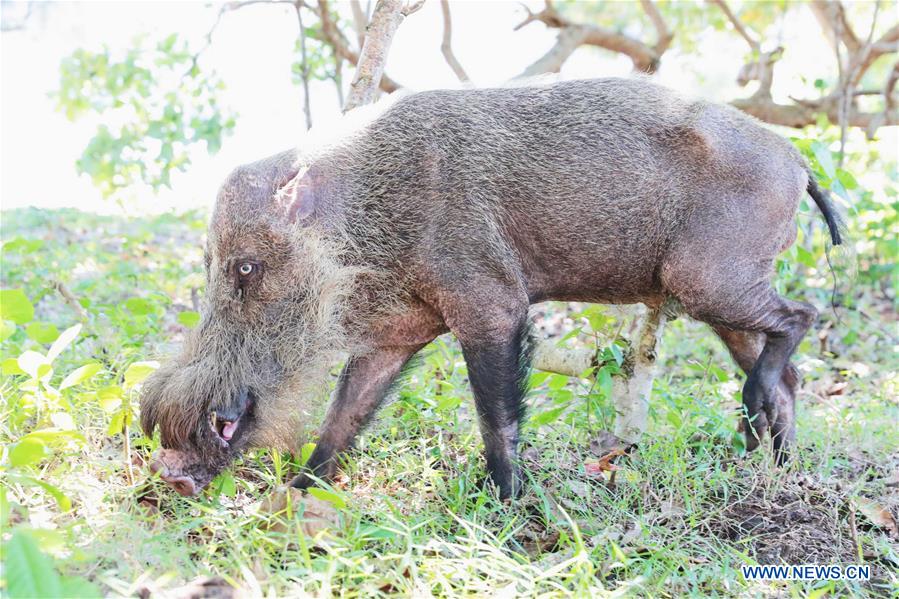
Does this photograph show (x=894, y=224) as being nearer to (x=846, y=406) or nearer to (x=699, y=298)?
(x=846, y=406)

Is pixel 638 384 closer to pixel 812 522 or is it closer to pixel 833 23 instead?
pixel 812 522

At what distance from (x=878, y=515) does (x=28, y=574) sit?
317cm

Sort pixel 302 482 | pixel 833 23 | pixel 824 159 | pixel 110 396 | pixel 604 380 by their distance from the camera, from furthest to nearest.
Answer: pixel 833 23 → pixel 824 159 → pixel 604 380 → pixel 302 482 → pixel 110 396

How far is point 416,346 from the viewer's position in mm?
3932

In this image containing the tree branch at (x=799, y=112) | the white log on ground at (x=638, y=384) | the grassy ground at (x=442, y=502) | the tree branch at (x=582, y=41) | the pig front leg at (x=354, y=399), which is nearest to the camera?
the grassy ground at (x=442, y=502)

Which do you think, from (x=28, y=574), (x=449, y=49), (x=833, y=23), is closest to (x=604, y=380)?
(x=28, y=574)

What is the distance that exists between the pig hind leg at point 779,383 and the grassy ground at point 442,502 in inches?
4.2

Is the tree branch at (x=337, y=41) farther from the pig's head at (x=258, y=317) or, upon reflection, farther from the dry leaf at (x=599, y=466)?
the dry leaf at (x=599, y=466)

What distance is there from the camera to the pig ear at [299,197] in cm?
350

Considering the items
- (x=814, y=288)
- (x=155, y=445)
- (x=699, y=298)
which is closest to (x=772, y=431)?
(x=699, y=298)

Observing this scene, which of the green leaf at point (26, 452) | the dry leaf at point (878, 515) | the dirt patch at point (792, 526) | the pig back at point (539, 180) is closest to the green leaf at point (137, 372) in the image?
the green leaf at point (26, 452)

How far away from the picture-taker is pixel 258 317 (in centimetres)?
349

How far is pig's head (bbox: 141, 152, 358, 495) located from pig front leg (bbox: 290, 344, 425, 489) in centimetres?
24

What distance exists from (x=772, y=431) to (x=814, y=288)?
335cm
